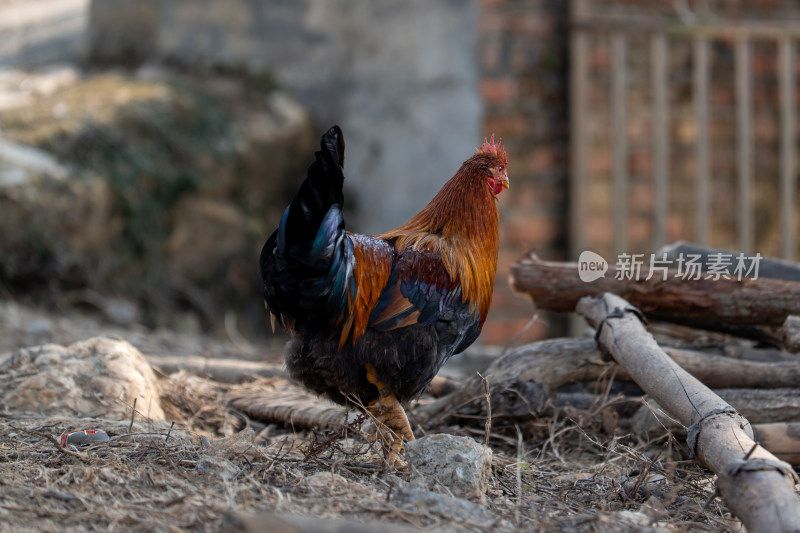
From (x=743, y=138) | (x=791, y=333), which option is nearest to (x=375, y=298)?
(x=791, y=333)

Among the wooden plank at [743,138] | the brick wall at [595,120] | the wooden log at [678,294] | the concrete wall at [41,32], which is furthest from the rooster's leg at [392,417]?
the concrete wall at [41,32]

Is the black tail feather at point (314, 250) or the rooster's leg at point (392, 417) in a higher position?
the black tail feather at point (314, 250)

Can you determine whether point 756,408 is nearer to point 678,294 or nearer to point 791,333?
point 791,333

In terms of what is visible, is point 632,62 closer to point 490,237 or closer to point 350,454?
point 490,237

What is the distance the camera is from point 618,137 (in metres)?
6.21

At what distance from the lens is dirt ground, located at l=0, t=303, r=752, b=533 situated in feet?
7.00

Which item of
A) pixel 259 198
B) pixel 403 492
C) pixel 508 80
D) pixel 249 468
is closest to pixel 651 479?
pixel 403 492

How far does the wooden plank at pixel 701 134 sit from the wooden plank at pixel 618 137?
1.93 ft

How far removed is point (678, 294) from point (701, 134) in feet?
10.3

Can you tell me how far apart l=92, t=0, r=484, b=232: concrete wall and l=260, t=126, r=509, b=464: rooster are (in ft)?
11.1

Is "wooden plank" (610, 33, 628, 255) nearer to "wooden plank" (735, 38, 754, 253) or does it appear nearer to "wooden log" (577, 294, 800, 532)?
"wooden plank" (735, 38, 754, 253)

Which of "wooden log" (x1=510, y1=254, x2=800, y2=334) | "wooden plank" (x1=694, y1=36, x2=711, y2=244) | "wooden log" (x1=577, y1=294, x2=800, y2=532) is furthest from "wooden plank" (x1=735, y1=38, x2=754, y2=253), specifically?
"wooden log" (x1=577, y1=294, x2=800, y2=532)

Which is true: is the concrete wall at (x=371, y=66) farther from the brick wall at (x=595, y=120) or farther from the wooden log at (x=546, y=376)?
the wooden log at (x=546, y=376)

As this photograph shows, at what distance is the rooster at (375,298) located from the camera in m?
2.65
